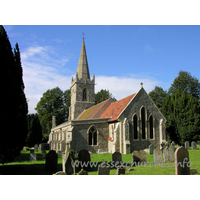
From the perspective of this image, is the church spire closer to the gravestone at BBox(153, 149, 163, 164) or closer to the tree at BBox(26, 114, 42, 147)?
the tree at BBox(26, 114, 42, 147)

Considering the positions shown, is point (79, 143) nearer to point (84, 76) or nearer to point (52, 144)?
point (52, 144)

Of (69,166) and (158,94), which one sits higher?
(158,94)

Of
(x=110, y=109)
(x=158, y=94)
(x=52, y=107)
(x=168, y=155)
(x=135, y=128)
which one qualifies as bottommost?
(x=168, y=155)

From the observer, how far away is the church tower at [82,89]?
35.3m

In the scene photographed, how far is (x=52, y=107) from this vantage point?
5006cm

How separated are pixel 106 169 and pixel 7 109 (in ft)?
20.6

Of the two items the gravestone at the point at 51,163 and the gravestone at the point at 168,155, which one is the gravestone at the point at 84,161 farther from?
the gravestone at the point at 168,155

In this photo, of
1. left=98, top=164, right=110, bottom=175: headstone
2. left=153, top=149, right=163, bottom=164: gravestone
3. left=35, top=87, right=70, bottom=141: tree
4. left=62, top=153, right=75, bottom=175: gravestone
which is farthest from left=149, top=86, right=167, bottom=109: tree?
left=98, top=164, right=110, bottom=175: headstone

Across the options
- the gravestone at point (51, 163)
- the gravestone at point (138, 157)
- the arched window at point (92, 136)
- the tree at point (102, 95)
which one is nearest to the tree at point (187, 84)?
the tree at point (102, 95)

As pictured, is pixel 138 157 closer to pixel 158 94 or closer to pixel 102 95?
pixel 158 94

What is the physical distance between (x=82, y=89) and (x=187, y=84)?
21.4 metres

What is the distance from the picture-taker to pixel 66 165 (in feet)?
32.4

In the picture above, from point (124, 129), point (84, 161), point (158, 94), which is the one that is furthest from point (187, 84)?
point (84, 161)

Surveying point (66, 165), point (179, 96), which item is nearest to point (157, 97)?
point (179, 96)
